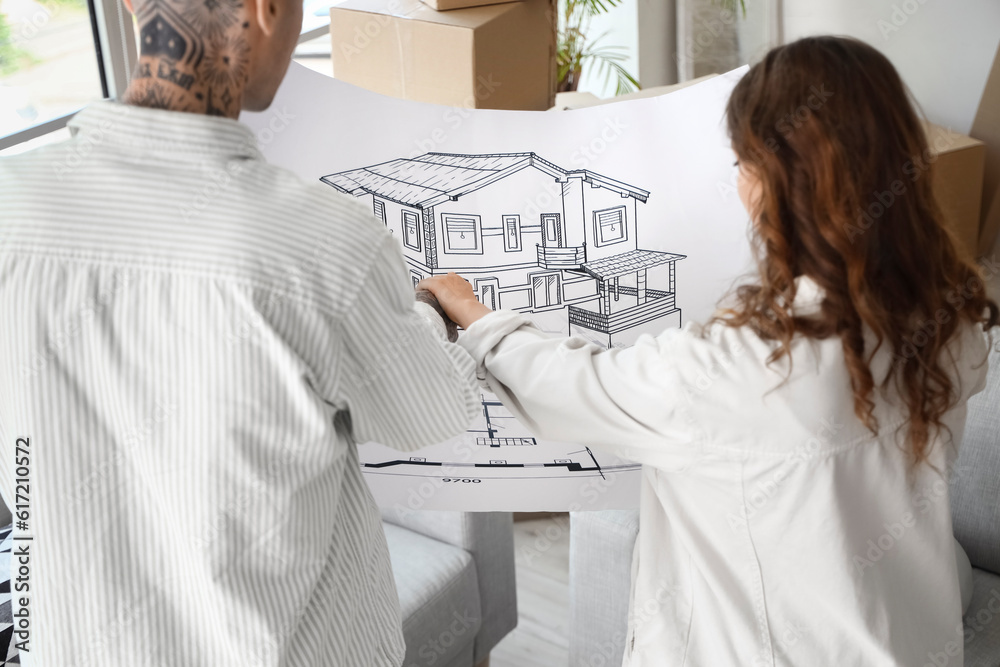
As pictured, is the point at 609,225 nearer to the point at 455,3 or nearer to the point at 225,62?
the point at 455,3

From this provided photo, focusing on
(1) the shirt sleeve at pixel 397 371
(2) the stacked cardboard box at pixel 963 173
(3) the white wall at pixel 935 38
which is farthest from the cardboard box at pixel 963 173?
(1) the shirt sleeve at pixel 397 371

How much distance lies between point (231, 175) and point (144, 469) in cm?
26

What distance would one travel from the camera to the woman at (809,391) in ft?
3.00

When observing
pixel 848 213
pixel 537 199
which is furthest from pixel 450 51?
pixel 848 213

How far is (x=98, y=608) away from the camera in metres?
0.80

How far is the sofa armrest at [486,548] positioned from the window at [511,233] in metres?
0.67

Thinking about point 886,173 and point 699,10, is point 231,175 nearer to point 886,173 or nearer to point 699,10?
point 886,173

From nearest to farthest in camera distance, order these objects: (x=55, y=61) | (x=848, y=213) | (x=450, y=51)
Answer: (x=848, y=213)
(x=450, y=51)
(x=55, y=61)

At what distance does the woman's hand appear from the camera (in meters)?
1.18

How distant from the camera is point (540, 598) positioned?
7.34 feet

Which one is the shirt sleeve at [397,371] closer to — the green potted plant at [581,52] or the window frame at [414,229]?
the window frame at [414,229]

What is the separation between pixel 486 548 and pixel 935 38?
2.31 metres

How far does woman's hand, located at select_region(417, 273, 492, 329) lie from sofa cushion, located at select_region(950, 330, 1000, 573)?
1065 mm

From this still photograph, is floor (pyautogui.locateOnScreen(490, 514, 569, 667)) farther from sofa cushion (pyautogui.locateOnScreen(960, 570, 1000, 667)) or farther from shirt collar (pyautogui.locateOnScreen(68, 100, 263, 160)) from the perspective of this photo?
shirt collar (pyautogui.locateOnScreen(68, 100, 263, 160))
